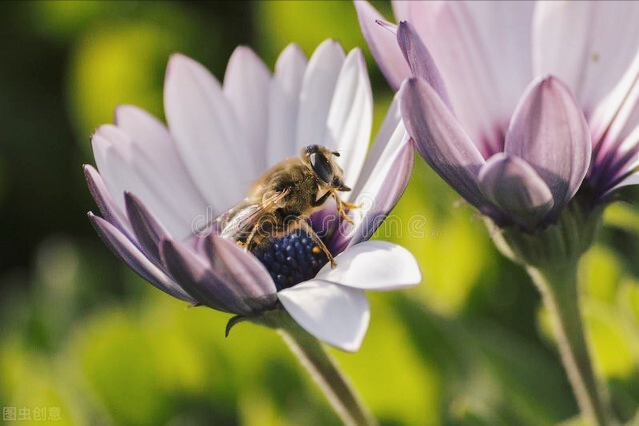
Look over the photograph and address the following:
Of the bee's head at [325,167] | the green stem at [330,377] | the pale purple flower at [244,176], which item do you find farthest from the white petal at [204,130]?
the green stem at [330,377]

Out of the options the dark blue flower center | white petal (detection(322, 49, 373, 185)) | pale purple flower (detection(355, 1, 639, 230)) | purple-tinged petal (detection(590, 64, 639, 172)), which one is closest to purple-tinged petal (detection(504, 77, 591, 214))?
pale purple flower (detection(355, 1, 639, 230))

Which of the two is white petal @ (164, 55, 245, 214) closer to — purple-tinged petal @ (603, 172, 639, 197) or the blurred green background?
the blurred green background

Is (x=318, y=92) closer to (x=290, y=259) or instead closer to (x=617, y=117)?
(x=290, y=259)

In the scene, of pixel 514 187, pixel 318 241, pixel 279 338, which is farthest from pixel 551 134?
pixel 279 338

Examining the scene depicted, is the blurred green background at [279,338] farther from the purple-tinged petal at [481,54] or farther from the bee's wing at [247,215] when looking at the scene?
the bee's wing at [247,215]

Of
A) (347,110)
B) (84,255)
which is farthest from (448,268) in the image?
(84,255)

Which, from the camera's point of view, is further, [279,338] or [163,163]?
[279,338]
